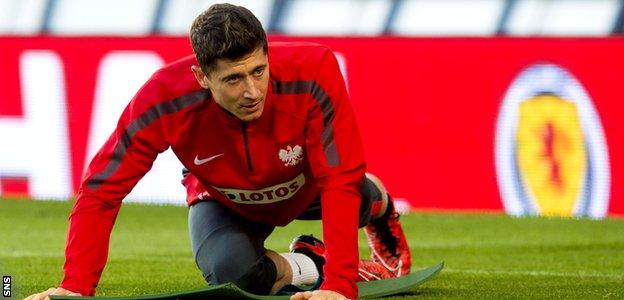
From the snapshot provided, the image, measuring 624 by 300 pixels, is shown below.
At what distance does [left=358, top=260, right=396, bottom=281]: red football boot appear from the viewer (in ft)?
19.6

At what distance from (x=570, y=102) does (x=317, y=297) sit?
606 centimetres

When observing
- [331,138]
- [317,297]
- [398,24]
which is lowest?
[317,297]

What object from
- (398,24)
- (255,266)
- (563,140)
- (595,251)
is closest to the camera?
(255,266)

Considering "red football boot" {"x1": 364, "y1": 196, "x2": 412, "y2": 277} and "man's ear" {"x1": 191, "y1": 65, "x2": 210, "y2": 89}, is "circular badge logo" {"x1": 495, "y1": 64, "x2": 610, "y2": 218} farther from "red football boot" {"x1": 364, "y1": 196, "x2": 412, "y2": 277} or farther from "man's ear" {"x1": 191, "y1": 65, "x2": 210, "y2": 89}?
"man's ear" {"x1": 191, "y1": 65, "x2": 210, "y2": 89}

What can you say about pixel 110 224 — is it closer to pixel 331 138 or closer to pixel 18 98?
pixel 331 138

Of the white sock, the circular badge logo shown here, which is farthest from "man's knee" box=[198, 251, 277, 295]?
the circular badge logo

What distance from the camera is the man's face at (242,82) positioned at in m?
4.64

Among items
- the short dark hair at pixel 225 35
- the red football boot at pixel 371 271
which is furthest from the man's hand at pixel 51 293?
the red football boot at pixel 371 271

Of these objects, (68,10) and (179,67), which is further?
(68,10)

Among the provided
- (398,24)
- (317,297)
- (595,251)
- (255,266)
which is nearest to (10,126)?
(398,24)

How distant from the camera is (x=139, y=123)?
4.86 meters

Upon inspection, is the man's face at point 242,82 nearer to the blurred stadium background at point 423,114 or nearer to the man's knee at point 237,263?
the man's knee at point 237,263

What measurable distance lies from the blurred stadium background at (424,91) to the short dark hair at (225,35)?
5894mm

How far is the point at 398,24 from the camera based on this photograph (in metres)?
11.6
